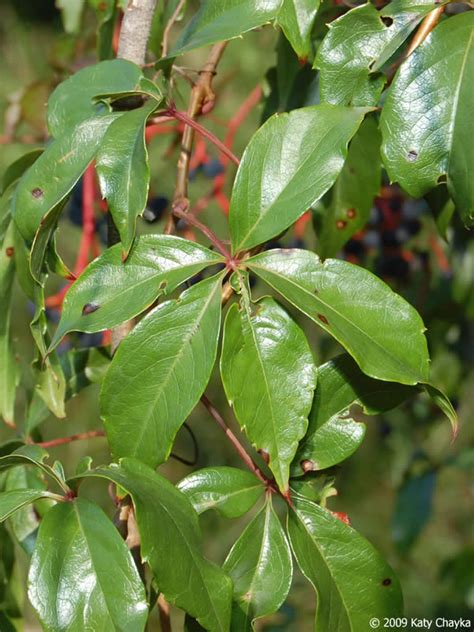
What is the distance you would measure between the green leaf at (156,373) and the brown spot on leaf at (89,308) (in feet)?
0.09

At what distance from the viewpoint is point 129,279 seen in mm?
584

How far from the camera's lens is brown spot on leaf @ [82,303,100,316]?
0.57 m

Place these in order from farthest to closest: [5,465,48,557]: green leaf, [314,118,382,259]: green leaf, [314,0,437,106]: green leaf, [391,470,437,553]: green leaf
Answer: [391,470,437,553]: green leaf
[314,118,382,259]: green leaf
[5,465,48,557]: green leaf
[314,0,437,106]: green leaf

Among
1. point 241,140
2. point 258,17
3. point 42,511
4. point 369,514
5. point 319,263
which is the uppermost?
point 258,17

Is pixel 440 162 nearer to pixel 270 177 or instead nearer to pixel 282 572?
pixel 270 177

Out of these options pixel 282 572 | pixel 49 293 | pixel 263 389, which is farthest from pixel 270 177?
pixel 49 293

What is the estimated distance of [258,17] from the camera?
630 millimetres

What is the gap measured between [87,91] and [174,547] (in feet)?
1.12

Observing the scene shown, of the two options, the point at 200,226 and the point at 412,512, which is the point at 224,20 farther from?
the point at 412,512

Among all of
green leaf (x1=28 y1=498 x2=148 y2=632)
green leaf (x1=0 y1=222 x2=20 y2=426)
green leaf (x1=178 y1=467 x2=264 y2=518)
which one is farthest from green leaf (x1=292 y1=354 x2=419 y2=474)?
green leaf (x1=0 y1=222 x2=20 y2=426)

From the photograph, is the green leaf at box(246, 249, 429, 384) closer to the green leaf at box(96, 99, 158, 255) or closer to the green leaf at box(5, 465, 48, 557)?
the green leaf at box(96, 99, 158, 255)

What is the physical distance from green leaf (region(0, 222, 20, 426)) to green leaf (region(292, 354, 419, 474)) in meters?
0.30

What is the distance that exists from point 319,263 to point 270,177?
0.22 ft

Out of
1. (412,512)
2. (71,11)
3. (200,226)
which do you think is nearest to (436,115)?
(200,226)
